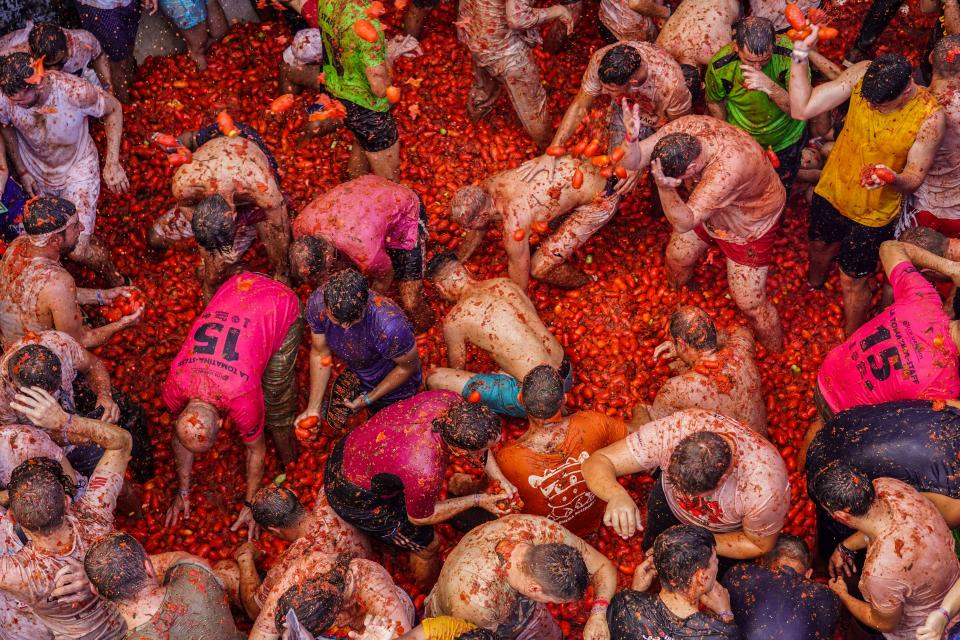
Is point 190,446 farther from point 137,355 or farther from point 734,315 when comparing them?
point 734,315

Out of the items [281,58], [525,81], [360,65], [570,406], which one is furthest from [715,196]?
[281,58]

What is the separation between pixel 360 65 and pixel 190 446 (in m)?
3.18

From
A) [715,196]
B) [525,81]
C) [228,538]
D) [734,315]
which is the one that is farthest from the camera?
[525,81]

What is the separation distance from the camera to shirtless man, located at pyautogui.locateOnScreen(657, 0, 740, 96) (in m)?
7.45

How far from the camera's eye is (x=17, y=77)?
682 cm

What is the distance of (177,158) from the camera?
7.09 meters

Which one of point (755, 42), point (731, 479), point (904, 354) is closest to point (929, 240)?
point (904, 354)

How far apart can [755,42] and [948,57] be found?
4.12ft

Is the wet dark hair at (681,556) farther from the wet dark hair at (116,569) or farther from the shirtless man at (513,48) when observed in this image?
the shirtless man at (513,48)

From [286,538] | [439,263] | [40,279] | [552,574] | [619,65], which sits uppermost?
[619,65]

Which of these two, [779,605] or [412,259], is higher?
[779,605]

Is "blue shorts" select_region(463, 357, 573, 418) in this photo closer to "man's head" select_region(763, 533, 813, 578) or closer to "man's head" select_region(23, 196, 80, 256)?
"man's head" select_region(763, 533, 813, 578)

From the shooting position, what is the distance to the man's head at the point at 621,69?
6754mm

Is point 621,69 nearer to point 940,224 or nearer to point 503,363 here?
point 503,363
